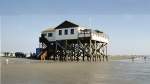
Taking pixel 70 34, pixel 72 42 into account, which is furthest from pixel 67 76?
pixel 72 42

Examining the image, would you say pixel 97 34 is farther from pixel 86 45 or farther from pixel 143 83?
pixel 143 83

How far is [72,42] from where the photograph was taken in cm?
4825

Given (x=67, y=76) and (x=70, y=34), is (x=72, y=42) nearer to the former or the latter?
(x=70, y=34)

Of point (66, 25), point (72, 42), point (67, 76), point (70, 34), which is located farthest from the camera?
point (72, 42)

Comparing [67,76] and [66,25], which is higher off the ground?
[66,25]

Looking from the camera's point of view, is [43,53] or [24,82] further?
[43,53]

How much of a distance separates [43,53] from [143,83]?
3233cm

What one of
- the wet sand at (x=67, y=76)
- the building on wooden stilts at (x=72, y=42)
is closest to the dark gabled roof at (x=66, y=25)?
the building on wooden stilts at (x=72, y=42)

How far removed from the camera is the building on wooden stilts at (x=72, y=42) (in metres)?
43.4

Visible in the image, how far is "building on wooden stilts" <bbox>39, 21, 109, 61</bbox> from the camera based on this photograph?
4344 cm

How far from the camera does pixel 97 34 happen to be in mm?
45500

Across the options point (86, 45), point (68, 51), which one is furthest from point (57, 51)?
point (86, 45)

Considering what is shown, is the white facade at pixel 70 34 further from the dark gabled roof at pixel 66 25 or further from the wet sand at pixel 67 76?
the wet sand at pixel 67 76

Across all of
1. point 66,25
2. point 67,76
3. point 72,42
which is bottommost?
point 67,76
